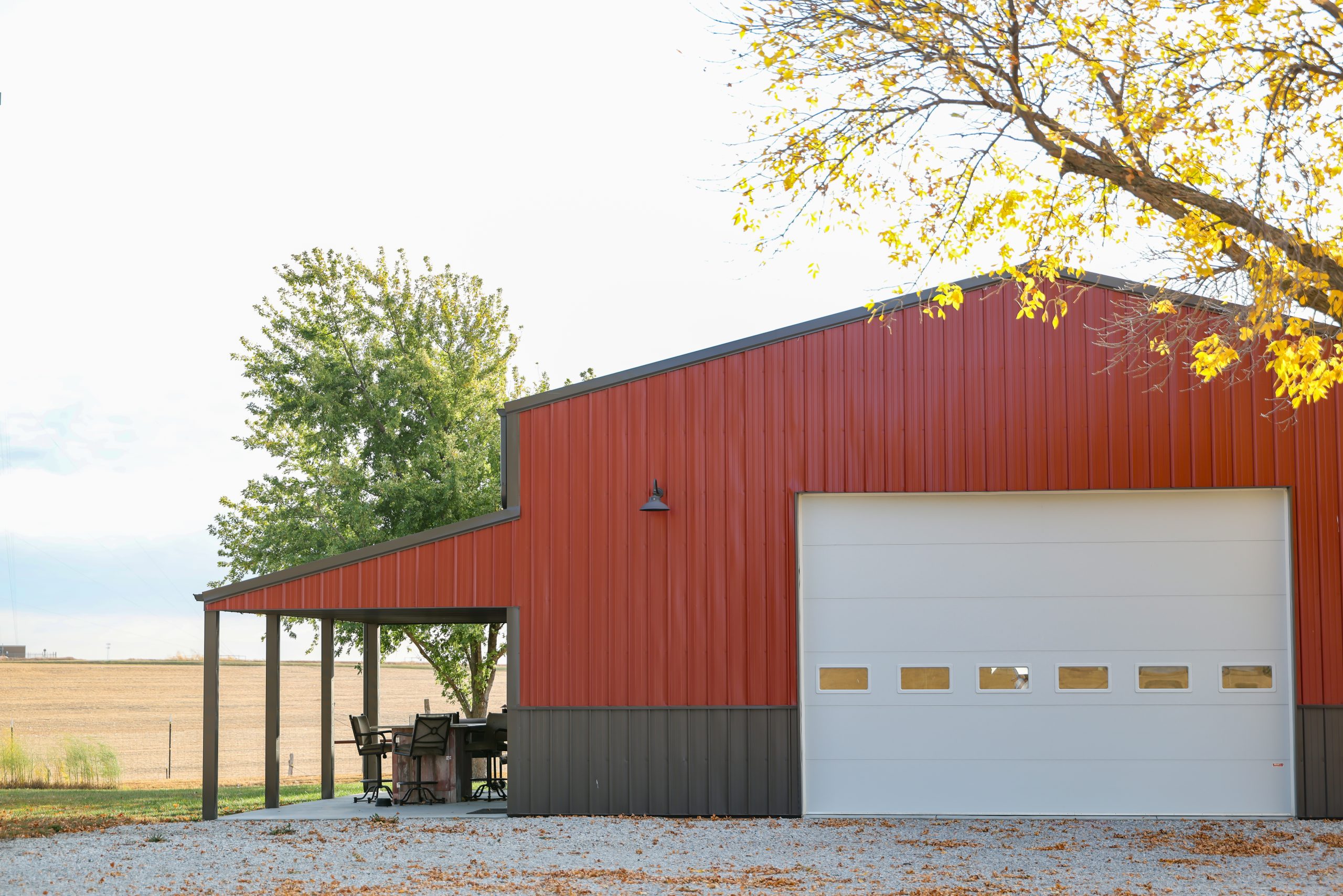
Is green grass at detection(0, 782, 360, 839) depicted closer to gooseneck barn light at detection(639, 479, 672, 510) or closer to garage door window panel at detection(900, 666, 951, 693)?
gooseneck barn light at detection(639, 479, 672, 510)

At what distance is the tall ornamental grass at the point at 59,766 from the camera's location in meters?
17.0

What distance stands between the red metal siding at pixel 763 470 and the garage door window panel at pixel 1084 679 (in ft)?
5.57

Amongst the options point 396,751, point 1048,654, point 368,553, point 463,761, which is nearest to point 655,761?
point 463,761

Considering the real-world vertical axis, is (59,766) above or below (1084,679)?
below

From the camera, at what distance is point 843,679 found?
1120cm

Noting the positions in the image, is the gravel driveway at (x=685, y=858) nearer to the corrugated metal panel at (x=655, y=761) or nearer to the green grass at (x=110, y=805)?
the corrugated metal panel at (x=655, y=761)

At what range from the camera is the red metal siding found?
36.5ft

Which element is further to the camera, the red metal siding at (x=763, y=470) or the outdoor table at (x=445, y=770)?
the outdoor table at (x=445, y=770)

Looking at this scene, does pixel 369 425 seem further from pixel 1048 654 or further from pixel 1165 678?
pixel 1165 678

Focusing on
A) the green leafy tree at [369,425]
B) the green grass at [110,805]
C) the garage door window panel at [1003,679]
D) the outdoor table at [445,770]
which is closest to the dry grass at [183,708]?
the green grass at [110,805]

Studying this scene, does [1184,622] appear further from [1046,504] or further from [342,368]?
[342,368]

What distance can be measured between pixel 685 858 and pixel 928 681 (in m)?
3.31

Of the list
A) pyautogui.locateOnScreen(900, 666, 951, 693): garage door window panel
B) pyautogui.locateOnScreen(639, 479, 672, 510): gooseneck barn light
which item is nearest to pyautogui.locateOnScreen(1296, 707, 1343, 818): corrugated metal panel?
pyautogui.locateOnScreen(900, 666, 951, 693): garage door window panel

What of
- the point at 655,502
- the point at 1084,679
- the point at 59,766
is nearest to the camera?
the point at 1084,679
